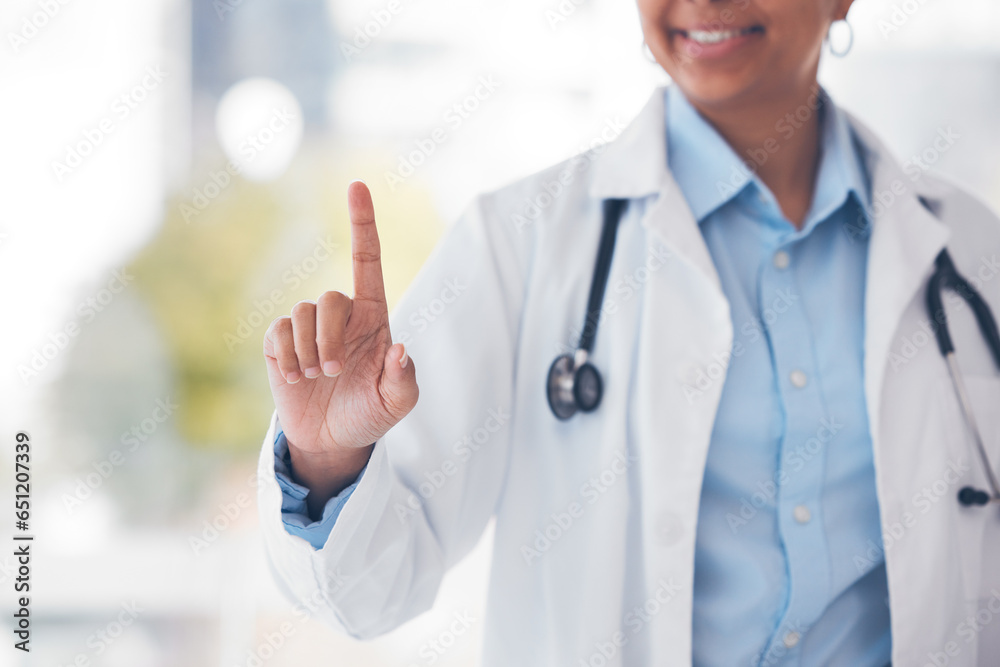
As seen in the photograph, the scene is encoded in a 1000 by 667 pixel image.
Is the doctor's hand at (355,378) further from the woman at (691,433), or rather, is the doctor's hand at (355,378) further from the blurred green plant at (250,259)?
the blurred green plant at (250,259)

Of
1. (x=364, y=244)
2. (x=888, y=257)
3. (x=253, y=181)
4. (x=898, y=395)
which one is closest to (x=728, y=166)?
(x=888, y=257)

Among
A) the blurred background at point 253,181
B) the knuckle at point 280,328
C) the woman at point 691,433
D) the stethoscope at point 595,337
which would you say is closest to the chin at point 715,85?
the woman at point 691,433

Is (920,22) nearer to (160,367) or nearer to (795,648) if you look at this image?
(795,648)

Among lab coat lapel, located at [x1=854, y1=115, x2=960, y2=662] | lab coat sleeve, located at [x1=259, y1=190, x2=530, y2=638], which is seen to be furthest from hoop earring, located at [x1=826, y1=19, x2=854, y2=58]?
lab coat sleeve, located at [x1=259, y1=190, x2=530, y2=638]

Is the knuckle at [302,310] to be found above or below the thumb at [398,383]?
above

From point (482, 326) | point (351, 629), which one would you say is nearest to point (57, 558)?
point (351, 629)

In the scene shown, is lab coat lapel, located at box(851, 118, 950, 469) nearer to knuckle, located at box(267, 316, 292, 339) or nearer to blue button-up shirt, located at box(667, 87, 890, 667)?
blue button-up shirt, located at box(667, 87, 890, 667)

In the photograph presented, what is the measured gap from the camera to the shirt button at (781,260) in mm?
887

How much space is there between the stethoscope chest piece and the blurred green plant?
1.26m

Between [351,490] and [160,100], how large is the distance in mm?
1613

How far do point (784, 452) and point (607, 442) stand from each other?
183 millimetres

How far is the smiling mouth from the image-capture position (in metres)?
0.82

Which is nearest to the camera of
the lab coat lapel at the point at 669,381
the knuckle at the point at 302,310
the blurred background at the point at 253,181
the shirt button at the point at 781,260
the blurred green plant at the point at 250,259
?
the knuckle at the point at 302,310

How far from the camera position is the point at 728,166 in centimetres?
91
